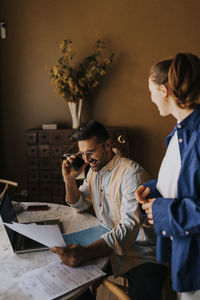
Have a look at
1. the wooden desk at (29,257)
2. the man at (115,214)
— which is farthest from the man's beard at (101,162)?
the wooden desk at (29,257)

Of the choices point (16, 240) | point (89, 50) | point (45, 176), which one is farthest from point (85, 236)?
point (89, 50)

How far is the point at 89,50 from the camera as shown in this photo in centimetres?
386

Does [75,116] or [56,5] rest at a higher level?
[56,5]

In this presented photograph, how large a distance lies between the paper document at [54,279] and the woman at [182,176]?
1.03 ft

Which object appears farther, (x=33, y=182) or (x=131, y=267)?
(x=33, y=182)

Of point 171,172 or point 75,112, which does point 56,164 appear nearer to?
point 75,112

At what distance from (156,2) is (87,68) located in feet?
3.80

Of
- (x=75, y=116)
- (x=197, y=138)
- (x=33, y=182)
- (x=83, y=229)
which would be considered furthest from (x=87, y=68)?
(x=197, y=138)

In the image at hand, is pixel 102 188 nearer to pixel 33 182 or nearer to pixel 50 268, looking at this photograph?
pixel 50 268

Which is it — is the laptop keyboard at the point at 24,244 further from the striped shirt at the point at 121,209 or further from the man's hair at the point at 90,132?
the man's hair at the point at 90,132

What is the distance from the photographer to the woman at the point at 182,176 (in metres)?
0.97

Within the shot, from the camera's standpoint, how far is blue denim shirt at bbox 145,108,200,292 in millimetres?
962

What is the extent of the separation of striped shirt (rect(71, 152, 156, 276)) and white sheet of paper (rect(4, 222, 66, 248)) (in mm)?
239

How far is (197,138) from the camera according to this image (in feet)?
3.24
